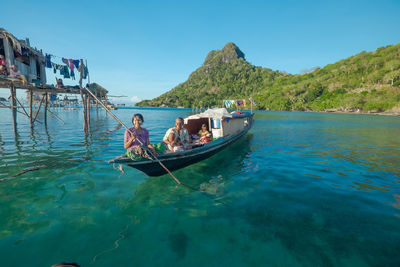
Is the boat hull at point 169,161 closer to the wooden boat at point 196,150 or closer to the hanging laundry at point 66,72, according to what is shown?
the wooden boat at point 196,150

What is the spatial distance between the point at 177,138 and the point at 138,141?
227cm

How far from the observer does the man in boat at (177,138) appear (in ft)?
26.2

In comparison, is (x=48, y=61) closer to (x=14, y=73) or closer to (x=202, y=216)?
(x=14, y=73)

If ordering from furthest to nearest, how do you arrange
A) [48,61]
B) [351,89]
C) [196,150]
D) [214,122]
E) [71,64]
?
[351,89]
[71,64]
[48,61]
[214,122]
[196,150]

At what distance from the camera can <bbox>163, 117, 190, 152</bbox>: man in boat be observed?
314 inches

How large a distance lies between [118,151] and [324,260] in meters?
12.3

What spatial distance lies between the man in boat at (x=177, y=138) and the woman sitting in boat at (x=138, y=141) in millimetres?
1323

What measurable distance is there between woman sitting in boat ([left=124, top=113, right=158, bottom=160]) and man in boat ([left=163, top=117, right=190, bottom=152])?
4.34 ft

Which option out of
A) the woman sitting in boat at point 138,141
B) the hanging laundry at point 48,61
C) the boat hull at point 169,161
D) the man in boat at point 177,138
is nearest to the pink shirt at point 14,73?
the hanging laundry at point 48,61

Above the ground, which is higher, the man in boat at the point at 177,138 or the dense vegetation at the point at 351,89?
the dense vegetation at the point at 351,89

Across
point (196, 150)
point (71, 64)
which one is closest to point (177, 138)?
point (196, 150)

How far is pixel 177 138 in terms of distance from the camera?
820 centimetres

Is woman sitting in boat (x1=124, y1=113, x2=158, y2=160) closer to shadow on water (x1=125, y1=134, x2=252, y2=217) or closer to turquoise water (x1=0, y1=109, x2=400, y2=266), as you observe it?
shadow on water (x1=125, y1=134, x2=252, y2=217)

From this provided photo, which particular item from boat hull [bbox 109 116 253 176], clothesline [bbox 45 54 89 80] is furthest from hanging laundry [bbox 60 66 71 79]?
boat hull [bbox 109 116 253 176]
